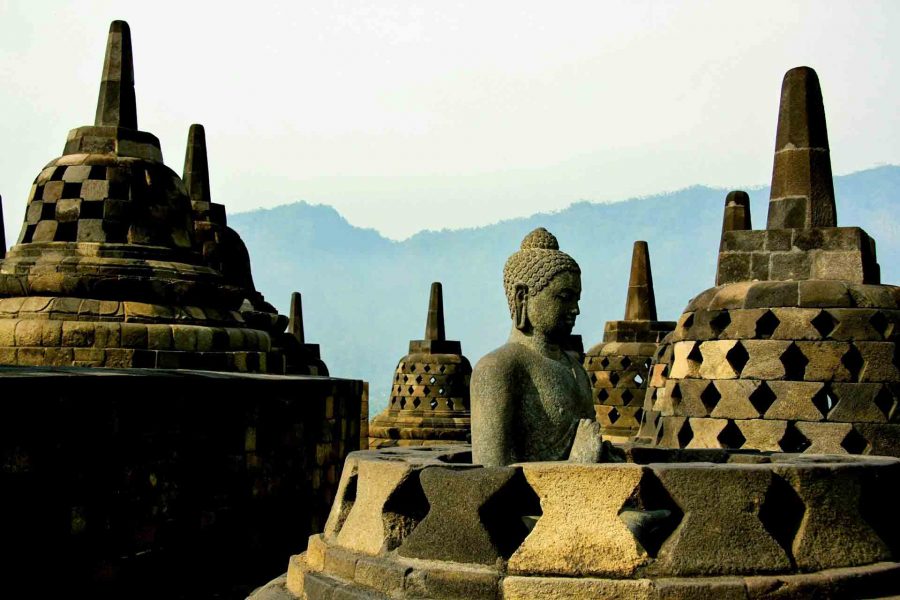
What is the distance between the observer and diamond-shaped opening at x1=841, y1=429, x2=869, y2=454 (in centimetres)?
679

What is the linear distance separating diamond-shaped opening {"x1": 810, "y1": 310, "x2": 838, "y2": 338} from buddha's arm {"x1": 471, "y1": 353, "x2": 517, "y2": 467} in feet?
10.8

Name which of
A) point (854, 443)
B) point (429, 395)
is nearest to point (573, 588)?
point (854, 443)

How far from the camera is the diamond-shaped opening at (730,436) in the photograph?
23.2 ft

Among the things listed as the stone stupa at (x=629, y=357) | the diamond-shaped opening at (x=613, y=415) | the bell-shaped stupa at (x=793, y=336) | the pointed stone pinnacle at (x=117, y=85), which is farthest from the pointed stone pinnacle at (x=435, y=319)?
the bell-shaped stupa at (x=793, y=336)

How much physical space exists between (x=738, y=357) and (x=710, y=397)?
32cm

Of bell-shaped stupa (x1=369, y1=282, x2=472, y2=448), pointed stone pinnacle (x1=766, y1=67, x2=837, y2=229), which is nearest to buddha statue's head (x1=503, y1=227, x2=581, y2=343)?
pointed stone pinnacle (x1=766, y1=67, x2=837, y2=229)

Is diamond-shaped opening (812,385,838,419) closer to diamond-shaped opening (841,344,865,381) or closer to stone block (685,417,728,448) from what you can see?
diamond-shaped opening (841,344,865,381)

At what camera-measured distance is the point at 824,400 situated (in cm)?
688

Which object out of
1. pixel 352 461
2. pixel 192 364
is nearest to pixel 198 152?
pixel 192 364

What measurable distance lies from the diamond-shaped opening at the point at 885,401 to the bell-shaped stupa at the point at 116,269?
4.97 meters

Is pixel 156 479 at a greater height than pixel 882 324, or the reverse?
pixel 882 324

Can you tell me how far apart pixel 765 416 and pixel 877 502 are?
2.97 metres

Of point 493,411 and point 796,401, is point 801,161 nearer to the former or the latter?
point 796,401

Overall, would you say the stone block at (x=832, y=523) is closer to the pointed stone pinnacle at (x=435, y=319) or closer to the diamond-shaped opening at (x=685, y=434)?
the diamond-shaped opening at (x=685, y=434)
